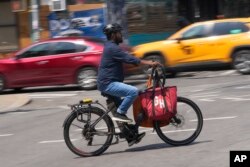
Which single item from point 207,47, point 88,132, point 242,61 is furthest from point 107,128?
point 207,47

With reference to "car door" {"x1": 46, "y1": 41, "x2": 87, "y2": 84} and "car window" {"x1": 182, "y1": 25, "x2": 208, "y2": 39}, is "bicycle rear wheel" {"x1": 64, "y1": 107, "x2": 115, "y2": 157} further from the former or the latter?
"car window" {"x1": 182, "y1": 25, "x2": 208, "y2": 39}

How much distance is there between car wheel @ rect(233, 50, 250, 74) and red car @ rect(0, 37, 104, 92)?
13.0 ft

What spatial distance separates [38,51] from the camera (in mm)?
19203

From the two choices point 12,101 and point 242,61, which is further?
point 242,61

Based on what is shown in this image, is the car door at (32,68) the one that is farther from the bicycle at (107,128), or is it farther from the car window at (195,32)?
the bicycle at (107,128)

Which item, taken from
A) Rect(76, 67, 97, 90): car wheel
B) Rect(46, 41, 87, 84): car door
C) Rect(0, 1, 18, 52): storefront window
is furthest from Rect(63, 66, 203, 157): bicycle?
Rect(0, 1, 18, 52): storefront window

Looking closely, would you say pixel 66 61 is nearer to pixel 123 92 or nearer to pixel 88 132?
pixel 88 132

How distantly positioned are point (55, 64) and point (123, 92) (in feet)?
33.7

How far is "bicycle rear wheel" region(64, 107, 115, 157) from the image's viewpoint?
8.86 metres

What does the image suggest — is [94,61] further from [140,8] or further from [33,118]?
[140,8]

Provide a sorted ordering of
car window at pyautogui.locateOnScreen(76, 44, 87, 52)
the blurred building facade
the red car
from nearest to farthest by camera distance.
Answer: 1. the red car
2. car window at pyautogui.locateOnScreen(76, 44, 87, 52)
3. the blurred building facade

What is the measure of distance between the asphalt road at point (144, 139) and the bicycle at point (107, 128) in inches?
5.3

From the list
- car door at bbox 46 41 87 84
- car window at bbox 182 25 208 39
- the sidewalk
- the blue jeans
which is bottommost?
the sidewalk

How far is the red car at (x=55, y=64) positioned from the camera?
61.5ft
